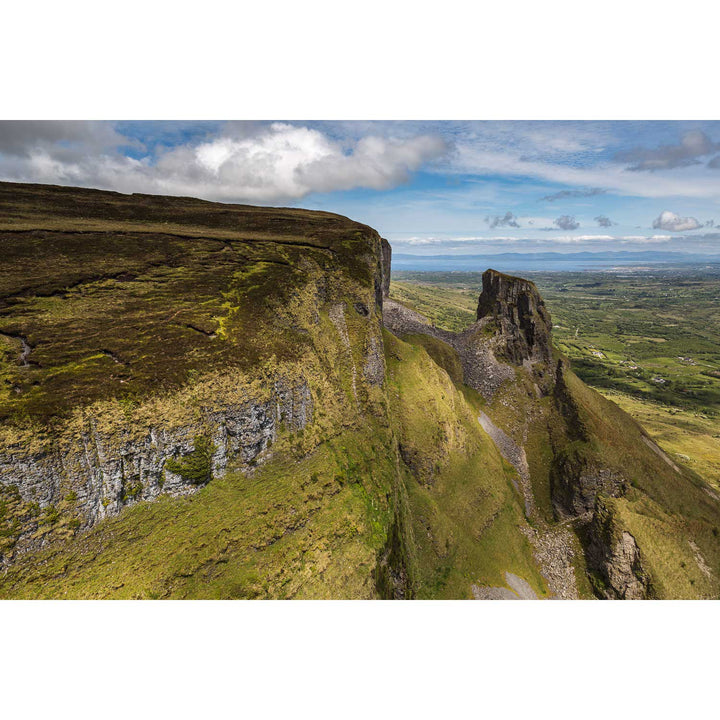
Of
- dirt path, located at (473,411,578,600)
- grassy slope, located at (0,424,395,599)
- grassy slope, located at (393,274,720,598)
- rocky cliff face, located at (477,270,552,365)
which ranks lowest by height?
dirt path, located at (473,411,578,600)

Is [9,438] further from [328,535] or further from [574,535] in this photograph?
[574,535]

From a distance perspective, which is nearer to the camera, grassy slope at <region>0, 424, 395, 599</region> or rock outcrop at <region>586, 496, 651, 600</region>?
grassy slope at <region>0, 424, 395, 599</region>

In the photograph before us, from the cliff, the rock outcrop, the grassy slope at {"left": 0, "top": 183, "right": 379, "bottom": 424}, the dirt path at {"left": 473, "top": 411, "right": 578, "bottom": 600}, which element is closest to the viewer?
the cliff

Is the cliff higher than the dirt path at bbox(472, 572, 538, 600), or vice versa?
the cliff

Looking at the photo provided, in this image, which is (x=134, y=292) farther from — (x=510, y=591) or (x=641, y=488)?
(x=641, y=488)

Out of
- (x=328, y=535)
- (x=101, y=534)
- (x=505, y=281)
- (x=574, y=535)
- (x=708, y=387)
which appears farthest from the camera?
(x=708, y=387)

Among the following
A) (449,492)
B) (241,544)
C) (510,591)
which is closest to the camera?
(241,544)

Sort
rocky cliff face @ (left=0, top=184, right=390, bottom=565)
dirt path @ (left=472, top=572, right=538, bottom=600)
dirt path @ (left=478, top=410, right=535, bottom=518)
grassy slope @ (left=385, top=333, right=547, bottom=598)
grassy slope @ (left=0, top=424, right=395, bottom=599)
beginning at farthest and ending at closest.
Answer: dirt path @ (left=478, top=410, right=535, bottom=518), grassy slope @ (left=385, top=333, right=547, bottom=598), dirt path @ (left=472, top=572, right=538, bottom=600), rocky cliff face @ (left=0, top=184, right=390, bottom=565), grassy slope @ (left=0, top=424, right=395, bottom=599)

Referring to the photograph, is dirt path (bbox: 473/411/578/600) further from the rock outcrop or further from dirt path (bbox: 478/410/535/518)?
the rock outcrop

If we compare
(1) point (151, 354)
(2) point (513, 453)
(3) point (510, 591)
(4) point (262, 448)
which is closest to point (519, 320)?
(2) point (513, 453)

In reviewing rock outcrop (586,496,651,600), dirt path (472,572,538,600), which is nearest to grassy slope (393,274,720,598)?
rock outcrop (586,496,651,600)

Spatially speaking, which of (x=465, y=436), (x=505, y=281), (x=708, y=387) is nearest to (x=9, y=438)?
(x=465, y=436)
